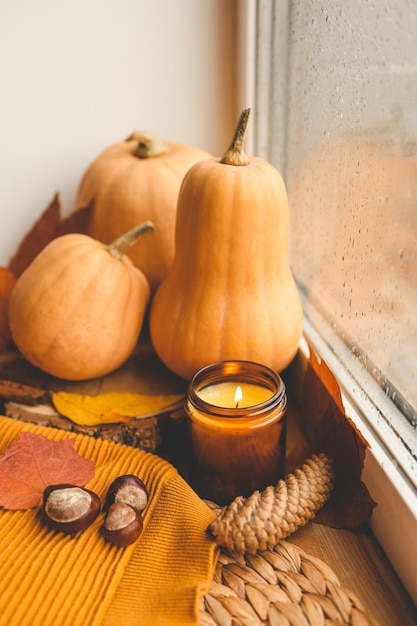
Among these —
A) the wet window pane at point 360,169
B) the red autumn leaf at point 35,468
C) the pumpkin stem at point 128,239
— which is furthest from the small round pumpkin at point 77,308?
the wet window pane at point 360,169

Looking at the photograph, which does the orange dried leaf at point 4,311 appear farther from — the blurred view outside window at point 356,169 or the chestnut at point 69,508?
the blurred view outside window at point 356,169

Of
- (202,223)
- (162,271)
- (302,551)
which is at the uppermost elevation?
(202,223)

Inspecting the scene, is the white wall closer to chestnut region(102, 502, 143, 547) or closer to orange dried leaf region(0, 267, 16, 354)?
orange dried leaf region(0, 267, 16, 354)

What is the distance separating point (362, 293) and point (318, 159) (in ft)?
0.69

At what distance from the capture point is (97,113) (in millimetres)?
975

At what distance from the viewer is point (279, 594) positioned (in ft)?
1.70

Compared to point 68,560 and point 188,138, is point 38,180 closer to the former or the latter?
point 188,138

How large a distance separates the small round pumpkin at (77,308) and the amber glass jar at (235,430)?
0.17 m

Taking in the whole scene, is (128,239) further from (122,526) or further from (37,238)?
(122,526)

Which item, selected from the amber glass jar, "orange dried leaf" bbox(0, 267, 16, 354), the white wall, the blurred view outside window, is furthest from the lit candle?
the white wall

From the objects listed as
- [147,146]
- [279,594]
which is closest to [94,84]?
[147,146]

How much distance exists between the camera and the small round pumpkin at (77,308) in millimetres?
747

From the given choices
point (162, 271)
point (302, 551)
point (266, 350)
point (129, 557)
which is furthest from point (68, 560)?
point (162, 271)

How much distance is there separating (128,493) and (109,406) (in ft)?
0.56
